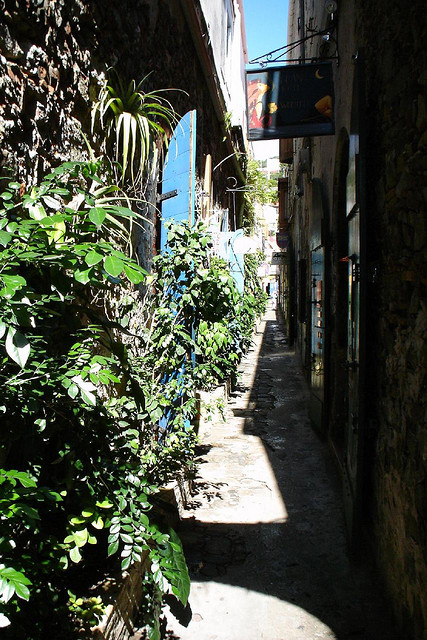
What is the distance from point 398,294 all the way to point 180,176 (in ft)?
7.83

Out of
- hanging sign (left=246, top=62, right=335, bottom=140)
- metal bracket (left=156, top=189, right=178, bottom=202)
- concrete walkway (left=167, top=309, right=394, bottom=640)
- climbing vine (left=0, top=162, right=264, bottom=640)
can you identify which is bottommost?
concrete walkway (left=167, top=309, right=394, bottom=640)

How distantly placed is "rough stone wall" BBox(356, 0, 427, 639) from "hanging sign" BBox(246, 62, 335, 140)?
163 cm

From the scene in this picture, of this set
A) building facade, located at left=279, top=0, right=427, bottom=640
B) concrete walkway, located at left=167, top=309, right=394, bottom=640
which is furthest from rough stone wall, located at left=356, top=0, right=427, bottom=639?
concrete walkway, located at left=167, top=309, right=394, bottom=640

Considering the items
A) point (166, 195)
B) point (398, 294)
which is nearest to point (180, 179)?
point (166, 195)

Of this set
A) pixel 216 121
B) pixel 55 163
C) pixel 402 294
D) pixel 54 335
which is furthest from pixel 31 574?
pixel 216 121

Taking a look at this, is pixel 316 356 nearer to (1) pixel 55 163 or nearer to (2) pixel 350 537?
(2) pixel 350 537

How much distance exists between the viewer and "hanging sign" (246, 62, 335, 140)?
16.5 ft

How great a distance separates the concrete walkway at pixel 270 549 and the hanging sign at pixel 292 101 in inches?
131

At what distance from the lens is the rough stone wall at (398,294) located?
2.30m

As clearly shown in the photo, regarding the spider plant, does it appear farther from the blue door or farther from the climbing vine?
the climbing vine

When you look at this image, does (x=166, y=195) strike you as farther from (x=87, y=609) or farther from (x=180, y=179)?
(x=87, y=609)

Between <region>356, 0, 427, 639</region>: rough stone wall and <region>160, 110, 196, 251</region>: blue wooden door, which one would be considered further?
<region>160, 110, 196, 251</region>: blue wooden door

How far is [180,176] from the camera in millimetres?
4371

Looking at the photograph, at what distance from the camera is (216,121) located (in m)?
8.42
